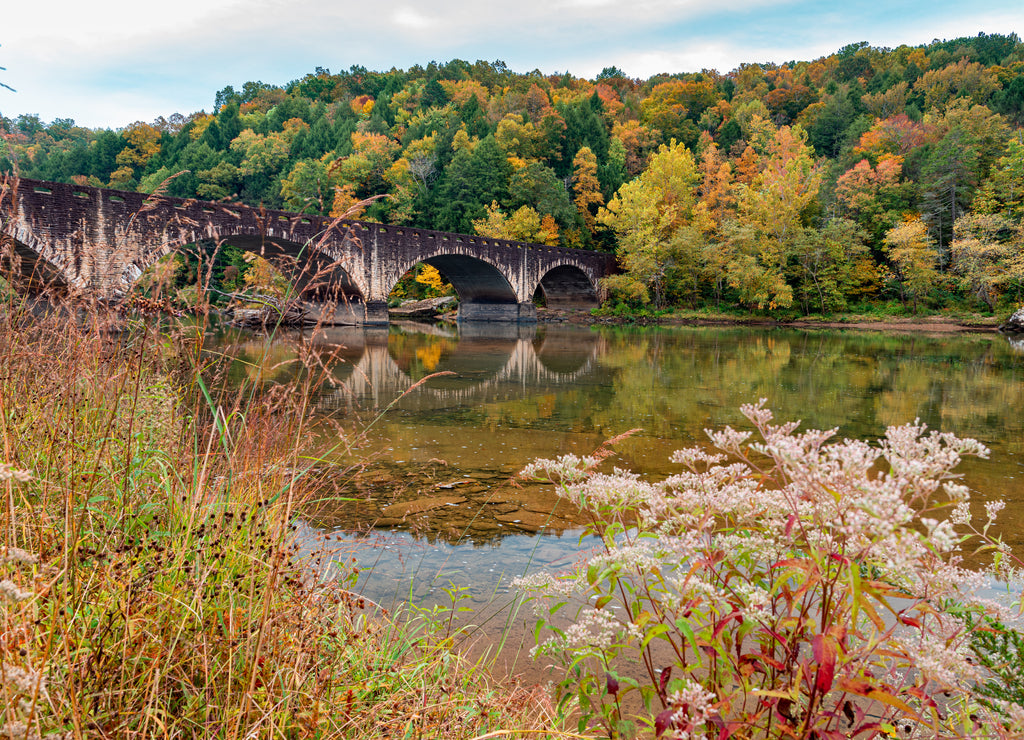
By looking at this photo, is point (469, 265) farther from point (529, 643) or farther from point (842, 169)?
point (529, 643)

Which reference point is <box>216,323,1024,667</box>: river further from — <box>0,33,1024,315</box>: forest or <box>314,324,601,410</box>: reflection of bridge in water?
<box>0,33,1024,315</box>: forest

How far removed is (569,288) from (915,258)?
2278 cm

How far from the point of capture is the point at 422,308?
153 ft

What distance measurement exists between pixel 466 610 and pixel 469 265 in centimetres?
3718

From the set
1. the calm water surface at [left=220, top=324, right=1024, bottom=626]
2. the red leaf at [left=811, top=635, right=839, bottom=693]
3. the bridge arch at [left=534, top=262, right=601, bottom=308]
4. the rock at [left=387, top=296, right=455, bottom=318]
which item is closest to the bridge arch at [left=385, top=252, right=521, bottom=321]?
the rock at [left=387, top=296, right=455, bottom=318]

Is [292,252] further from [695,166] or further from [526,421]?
[695,166]

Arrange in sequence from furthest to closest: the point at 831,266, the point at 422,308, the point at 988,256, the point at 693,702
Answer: the point at 422,308 → the point at 831,266 → the point at 988,256 → the point at 693,702

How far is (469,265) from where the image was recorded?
3897 centimetres

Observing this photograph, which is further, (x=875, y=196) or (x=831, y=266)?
(x=875, y=196)

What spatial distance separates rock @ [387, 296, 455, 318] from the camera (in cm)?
4669

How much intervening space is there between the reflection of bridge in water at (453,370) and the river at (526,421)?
0.06m

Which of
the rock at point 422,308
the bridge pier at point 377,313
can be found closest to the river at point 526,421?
the bridge pier at point 377,313

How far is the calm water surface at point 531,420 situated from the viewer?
3.42 metres

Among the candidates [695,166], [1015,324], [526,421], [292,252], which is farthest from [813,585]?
[695,166]
